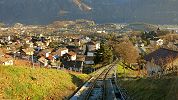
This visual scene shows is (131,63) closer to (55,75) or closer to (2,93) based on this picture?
(55,75)

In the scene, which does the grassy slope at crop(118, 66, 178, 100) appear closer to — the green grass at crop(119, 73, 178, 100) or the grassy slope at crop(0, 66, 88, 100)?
the green grass at crop(119, 73, 178, 100)

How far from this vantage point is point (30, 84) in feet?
89.5

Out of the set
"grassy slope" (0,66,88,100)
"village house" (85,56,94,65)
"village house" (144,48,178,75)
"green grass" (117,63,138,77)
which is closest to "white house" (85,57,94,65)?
"village house" (85,56,94,65)

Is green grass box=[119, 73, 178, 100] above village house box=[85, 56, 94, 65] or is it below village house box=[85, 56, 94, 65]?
above

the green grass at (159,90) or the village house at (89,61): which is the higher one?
the green grass at (159,90)

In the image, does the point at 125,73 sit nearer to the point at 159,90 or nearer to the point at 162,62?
the point at 162,62

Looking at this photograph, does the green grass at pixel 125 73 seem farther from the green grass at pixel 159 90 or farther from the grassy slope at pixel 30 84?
the green grass at pixel 159 90

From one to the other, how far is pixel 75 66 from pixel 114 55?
44.7 feet

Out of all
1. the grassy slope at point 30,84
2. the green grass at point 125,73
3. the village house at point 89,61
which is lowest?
the green grass at point 125,73

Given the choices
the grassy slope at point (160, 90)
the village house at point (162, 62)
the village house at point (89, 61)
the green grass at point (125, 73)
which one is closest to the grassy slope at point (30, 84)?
the grassy slope at point (160, 90)

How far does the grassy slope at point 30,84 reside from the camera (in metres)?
24.8

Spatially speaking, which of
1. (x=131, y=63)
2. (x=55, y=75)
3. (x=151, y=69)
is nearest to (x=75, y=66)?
(x=131, y=63)

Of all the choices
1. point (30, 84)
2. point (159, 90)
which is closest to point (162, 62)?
point (159, 90)

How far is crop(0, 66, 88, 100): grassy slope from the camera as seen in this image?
24797mm
